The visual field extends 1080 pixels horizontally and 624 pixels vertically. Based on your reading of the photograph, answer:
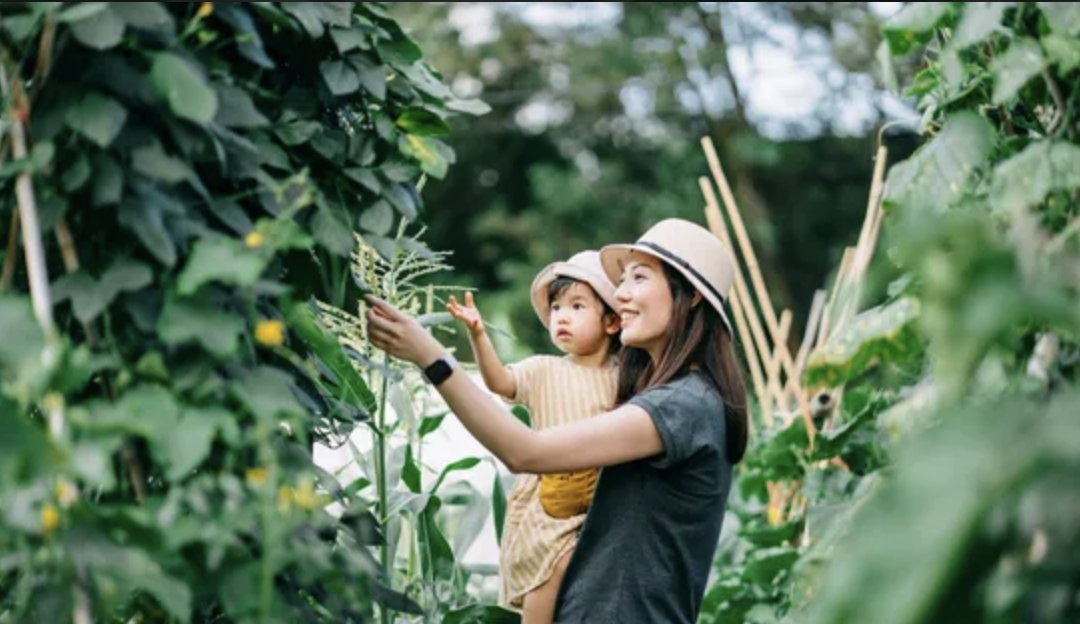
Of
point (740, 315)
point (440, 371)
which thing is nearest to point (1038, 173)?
point (440, 371)

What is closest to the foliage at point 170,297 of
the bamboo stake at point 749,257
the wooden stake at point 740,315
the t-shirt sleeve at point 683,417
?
the t-shirt sleeve at point 683,417

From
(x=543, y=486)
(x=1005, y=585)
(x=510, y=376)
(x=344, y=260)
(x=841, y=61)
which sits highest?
(x=841, y=61)

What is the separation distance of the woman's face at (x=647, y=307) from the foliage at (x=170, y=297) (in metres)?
0.54

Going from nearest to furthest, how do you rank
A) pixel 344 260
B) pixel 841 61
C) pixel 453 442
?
pixel 344 260, pixel 453 442, pixel 841 61

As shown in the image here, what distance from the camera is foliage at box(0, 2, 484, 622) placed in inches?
68.2

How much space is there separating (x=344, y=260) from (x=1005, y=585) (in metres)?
1.27

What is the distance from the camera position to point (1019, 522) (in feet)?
4.96

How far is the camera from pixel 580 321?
10.7 feet

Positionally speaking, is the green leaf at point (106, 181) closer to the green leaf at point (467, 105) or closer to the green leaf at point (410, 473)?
the green leaf at point (467, 105)

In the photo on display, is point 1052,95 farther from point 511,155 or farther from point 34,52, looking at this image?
point 511,155

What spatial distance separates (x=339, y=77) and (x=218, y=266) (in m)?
0.60

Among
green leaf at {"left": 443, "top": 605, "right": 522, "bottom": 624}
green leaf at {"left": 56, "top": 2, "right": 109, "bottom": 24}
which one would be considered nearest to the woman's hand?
green leaf at {"left": 56, "top": 2, "right": 109, "bottom": 24}

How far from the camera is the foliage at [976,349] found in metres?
1.42

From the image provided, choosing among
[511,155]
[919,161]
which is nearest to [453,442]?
[919,161]
